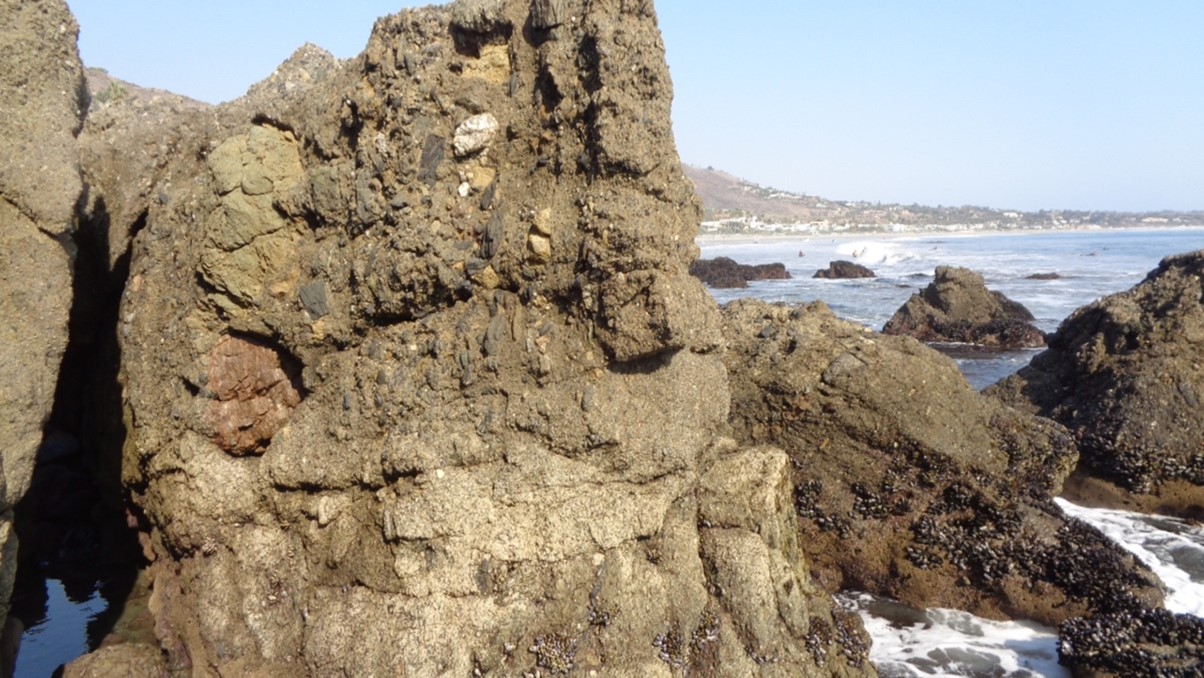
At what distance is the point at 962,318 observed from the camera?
18.7 metres

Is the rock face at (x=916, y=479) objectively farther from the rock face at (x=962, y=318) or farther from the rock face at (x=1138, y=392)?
the rock face at (x=962, y=318)

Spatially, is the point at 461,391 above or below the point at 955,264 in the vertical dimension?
above

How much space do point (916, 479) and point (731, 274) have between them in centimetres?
2461

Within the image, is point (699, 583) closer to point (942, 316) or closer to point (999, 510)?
point (999, 510)

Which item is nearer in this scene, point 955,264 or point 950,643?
point 950,643

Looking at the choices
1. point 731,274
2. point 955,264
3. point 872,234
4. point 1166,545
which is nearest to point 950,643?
point 1166,545

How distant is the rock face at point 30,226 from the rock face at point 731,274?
24.6m

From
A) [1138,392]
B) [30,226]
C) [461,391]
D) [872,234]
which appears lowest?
[1138,392]

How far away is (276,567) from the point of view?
15.4 feet

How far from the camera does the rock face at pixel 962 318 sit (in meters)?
17.2

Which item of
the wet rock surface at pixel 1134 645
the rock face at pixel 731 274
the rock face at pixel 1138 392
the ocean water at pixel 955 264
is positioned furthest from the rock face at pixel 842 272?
the wet rock surface at pixel 1134 645

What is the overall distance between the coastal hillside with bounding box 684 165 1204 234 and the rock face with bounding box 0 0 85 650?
72.8m

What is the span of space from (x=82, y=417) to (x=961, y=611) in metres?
6.67

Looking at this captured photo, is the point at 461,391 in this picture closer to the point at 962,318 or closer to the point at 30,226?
the point at 30,226
